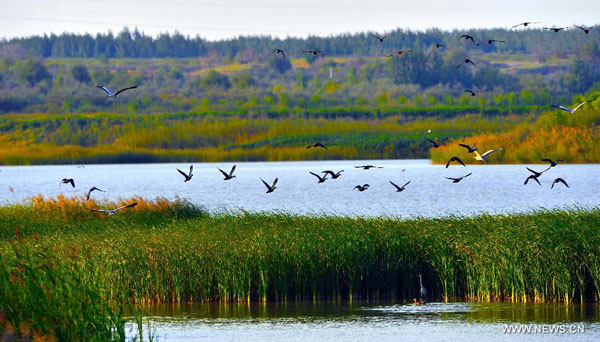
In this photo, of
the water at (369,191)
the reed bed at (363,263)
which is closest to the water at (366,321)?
the reed bed at (363,263)

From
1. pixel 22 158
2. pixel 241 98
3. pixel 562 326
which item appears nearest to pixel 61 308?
pixel 562 326

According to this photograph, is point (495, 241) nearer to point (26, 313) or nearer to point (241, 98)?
point (26, 313)

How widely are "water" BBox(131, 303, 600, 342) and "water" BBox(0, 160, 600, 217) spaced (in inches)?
674

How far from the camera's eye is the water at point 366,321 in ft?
70.8

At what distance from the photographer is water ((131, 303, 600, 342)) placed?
70.8ft

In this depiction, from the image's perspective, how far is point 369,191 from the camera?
69750 mm

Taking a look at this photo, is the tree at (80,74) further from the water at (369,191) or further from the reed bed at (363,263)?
the reed bed at (363,263)

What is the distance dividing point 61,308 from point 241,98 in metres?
143

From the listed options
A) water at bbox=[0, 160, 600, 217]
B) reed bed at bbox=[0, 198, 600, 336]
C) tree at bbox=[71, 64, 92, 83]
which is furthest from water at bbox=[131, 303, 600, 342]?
tree at bbox=[71, 64, 92, 83]

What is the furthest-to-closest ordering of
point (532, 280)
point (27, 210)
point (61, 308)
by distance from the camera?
point (27, 210), point (532, 280), point (61, 308)

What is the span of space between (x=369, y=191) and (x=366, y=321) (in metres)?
47.0

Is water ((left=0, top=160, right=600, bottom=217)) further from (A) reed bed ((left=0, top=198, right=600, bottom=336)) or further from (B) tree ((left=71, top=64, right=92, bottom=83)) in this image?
(B) tree ((left=71, top=64, right=92, bottom=83))

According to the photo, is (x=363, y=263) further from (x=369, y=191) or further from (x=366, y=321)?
(x=369, y=191)

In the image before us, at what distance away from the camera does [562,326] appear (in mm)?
21750
